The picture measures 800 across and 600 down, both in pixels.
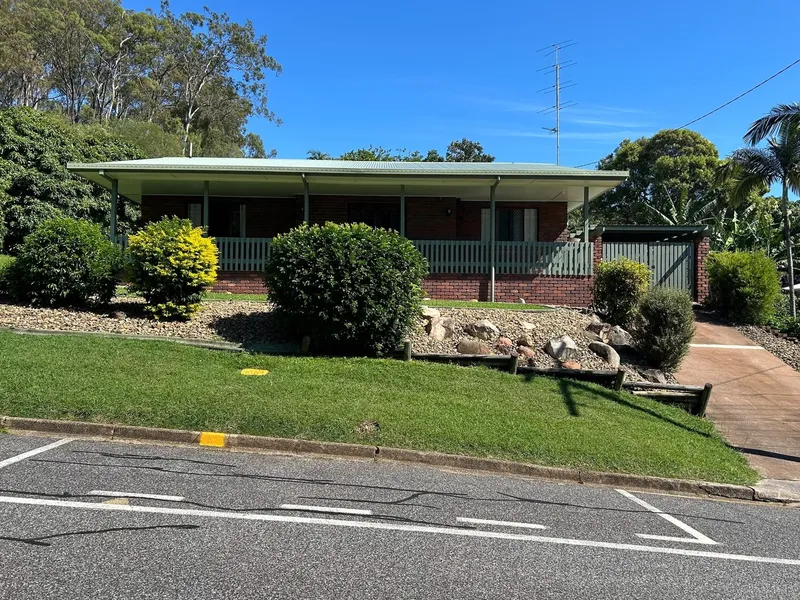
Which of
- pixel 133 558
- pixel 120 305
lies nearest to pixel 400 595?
pixel 133 558

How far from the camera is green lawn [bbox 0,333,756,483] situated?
6.42m

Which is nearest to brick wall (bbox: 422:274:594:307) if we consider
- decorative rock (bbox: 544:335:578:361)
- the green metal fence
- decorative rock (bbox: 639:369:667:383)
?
the green metal fence

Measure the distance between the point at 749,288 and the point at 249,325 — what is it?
38.8ft

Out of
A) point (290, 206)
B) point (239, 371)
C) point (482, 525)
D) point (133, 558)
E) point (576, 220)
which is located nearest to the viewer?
point (133, 558)

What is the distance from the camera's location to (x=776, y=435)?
8336 millimetres

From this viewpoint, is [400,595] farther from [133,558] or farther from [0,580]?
[0,580]

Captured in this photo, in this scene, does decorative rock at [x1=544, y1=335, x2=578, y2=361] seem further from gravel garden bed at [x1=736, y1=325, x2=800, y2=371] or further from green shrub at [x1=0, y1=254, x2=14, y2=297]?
green shrub at [x1=0, y1=254, x2=14, y2=297]

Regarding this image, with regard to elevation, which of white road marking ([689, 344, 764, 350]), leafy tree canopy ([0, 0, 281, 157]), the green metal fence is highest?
leafy tree canopy ([0, 0, 281, 157])

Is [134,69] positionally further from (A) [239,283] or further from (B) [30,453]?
(B) [30,453]

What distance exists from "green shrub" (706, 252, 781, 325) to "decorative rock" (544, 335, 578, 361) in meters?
6.25

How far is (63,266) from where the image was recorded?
10.3 meters

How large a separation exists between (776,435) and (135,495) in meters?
8.49

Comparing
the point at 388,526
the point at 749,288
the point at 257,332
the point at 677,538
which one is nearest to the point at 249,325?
the point at 257,332

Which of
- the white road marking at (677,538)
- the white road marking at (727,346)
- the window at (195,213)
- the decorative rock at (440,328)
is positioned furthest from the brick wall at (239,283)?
the white road marking at (677,538)
